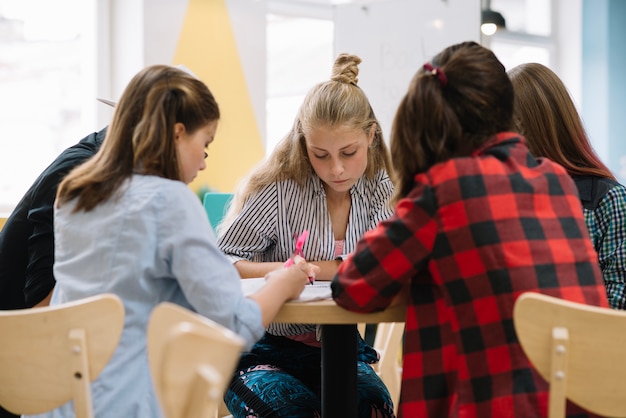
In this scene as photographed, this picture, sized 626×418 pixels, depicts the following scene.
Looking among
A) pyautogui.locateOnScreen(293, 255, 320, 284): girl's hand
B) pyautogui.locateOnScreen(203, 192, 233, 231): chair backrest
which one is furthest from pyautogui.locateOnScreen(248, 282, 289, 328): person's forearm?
A: pyautogui.locateOnScreen(203, 192, 233, 231): chair backrest

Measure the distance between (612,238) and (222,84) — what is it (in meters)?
2.85

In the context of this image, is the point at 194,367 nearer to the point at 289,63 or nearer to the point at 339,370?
the point at 339,370

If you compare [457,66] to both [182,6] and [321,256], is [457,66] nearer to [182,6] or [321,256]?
[321,256]

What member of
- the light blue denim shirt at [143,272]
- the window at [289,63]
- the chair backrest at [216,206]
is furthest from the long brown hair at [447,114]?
the window at [289,63]

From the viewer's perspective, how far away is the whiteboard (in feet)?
14.6

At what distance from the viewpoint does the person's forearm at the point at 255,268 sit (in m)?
2.06

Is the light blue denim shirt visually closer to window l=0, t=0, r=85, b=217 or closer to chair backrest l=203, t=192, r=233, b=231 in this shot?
chair backrest l=203, t=192, r=233, b=231

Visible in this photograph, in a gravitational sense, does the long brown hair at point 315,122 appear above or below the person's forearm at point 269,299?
above

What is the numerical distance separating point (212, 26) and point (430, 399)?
3207mm

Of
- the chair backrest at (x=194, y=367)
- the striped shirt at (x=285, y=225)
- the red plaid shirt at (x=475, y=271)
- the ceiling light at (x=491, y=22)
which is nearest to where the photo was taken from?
the chair backrest at (x=194, y=367)

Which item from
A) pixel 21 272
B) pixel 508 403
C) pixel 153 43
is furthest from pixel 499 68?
pixel 153 43

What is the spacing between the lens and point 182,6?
414cm

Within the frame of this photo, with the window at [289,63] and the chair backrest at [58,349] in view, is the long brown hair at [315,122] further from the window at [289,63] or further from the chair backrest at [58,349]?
the window at [289,63]

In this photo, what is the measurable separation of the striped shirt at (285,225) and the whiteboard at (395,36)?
2321 millimetres
